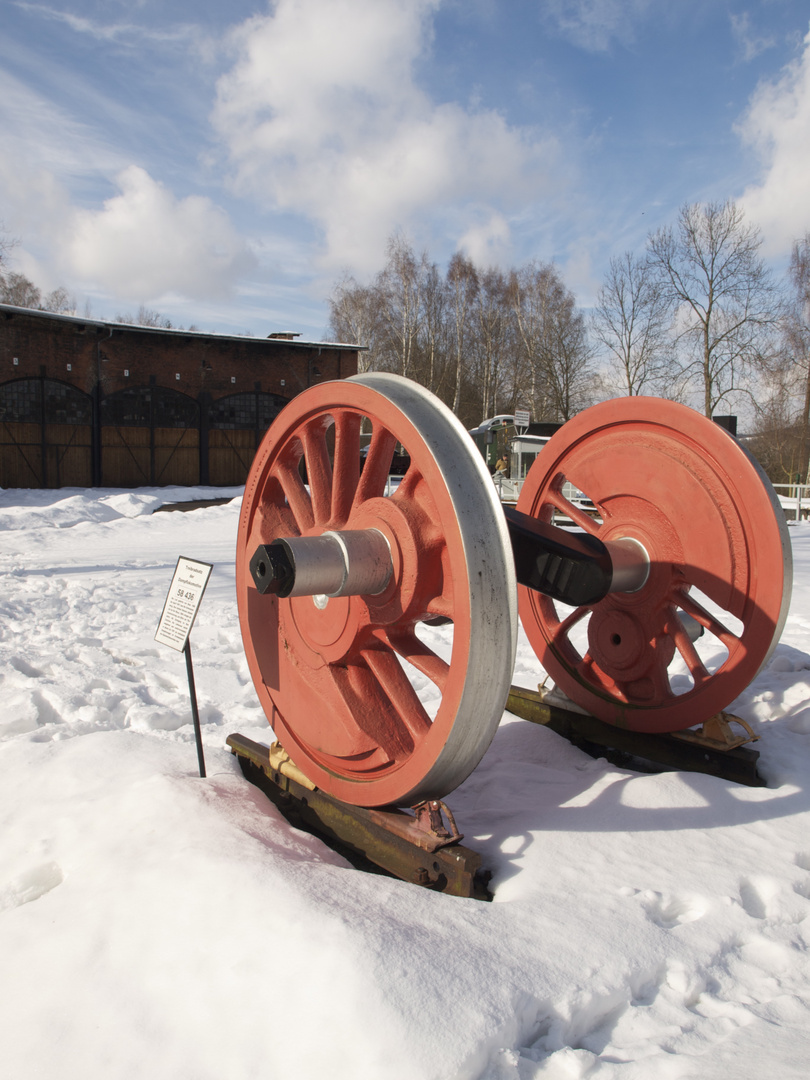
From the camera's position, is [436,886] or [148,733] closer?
[436,886]

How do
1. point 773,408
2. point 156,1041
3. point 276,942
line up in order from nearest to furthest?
point 156,1041, point 276,942, point 773,408

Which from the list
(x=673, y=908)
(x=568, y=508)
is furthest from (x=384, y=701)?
(x=568, y=508)

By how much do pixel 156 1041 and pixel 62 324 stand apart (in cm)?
2299

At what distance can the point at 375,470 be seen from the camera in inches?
107

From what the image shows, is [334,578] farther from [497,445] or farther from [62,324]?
[497,445]

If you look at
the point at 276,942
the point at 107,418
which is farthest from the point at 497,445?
the point at 276,942

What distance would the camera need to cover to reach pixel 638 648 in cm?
355

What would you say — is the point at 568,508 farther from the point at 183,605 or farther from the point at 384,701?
the point at 183,605

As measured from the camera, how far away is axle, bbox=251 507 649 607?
7.81 ft

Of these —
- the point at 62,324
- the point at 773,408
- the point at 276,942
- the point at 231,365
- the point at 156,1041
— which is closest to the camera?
the point at 156,1041

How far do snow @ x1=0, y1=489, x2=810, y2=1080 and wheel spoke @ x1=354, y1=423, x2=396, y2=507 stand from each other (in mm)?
1271

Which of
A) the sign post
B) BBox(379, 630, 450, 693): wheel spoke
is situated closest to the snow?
the sign post

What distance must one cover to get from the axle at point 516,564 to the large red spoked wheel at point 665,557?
0.18 m

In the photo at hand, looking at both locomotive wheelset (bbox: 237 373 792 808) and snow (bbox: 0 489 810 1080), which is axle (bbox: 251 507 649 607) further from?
snow (bbox: 0 489 810 1080)
